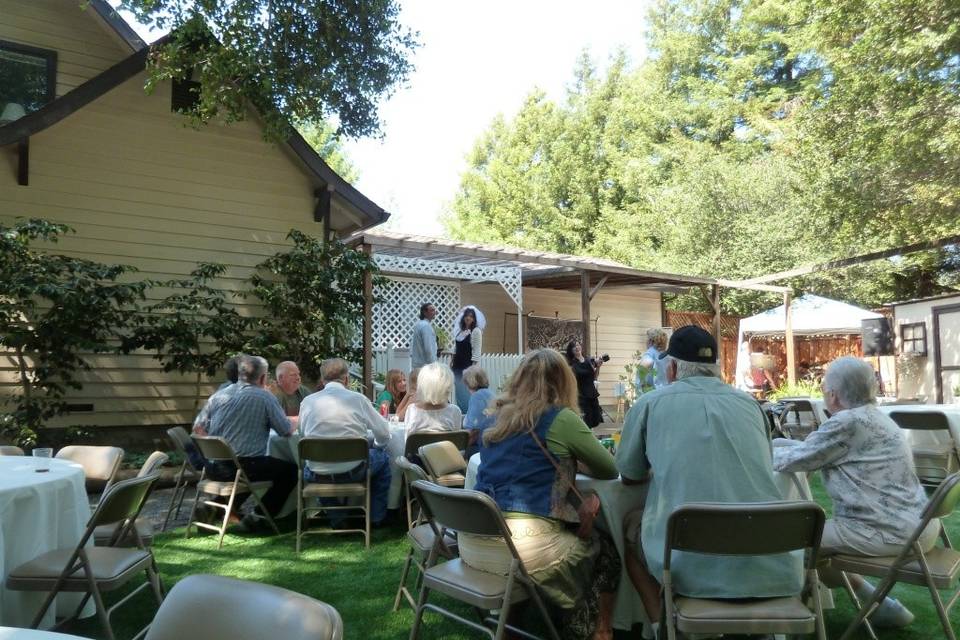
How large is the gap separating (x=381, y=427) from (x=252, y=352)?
168 inches

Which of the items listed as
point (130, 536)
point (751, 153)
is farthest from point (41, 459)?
point (751, 153)

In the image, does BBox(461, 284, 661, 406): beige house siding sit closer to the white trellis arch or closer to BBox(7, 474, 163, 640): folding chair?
the white trellis arch

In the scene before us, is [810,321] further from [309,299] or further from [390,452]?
[390,452]

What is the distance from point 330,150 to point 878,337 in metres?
23.6

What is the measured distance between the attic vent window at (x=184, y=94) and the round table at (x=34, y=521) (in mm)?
7089

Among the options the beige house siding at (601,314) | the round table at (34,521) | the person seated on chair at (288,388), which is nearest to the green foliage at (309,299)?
the person seated on chair at (288,388)

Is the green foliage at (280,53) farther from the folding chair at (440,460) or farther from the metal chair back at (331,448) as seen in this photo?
the folding chair at (440,460)

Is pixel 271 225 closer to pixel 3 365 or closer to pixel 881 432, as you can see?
pixel 3 365

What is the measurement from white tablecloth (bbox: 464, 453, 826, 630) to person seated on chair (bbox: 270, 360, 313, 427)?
413 centimetres

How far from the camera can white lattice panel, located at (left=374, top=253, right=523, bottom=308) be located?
1127 cm

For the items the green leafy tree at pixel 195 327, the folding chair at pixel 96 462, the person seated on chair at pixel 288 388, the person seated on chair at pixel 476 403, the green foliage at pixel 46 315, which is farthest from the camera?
the green leafy tree at pixel 195 327

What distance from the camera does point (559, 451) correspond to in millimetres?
3098

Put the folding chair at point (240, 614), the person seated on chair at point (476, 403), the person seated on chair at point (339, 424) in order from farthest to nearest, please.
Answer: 1. the person seated on chair at point (476, 403)
2. the person seated on chair at point (339, 424)
3. the folding chair at point (240, 614)

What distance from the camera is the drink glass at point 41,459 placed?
3.74 metres
